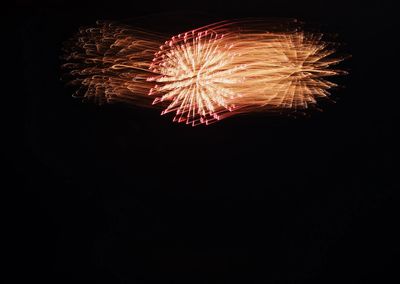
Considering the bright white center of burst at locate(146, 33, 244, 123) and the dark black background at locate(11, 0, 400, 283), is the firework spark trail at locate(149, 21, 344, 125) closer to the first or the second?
the bright white center of burst at locate(146, 33, 244, 123)

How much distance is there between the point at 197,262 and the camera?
2051 millimetres

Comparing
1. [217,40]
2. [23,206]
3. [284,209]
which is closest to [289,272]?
[284,209]

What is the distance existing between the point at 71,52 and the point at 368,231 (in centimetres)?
184

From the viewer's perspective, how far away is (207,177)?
215 centimetres

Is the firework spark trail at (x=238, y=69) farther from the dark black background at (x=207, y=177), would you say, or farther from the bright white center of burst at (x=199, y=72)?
the dark black background at (x=207, y=177)

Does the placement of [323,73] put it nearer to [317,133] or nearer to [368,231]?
[317,133]

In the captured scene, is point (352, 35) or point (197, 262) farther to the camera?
point (352, 35)

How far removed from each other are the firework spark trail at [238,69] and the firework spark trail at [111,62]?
0.22 feet

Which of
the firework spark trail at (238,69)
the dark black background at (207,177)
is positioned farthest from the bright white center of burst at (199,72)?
the dark black background at (207,177)

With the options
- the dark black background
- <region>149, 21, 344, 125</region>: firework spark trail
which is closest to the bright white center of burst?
<region>149, 21, 344, 125</region>: firework spark trail

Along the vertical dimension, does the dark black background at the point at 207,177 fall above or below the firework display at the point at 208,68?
below

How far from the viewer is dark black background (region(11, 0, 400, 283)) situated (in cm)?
205

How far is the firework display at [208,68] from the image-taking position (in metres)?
2.02

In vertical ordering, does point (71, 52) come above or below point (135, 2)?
below
